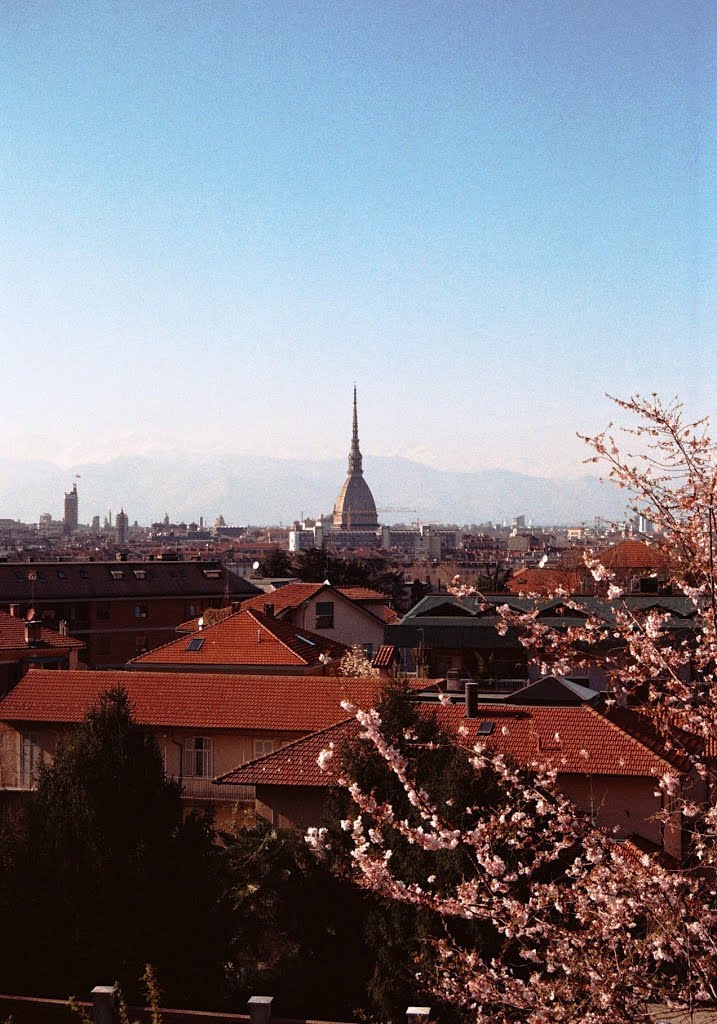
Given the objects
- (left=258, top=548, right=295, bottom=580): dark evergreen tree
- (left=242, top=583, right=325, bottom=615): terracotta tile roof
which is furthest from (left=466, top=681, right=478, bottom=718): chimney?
(left=258, top=548, right=295, bottom=580): dark evergreen tree

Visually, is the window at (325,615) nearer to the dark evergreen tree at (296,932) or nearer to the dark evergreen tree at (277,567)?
the dark evergreen tree at (296,932)

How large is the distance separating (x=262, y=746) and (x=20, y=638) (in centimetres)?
1168

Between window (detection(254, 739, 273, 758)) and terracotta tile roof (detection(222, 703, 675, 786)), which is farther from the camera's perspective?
window (detection(254, 739, 273, 758))

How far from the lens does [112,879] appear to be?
1485 cm

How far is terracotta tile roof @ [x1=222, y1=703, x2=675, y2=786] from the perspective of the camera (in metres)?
18.0

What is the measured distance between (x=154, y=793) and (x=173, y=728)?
7288 millimetres

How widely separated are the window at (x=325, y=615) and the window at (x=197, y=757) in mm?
17624

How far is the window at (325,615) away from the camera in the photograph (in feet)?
133

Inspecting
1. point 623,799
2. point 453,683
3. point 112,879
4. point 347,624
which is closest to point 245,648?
point 453,683

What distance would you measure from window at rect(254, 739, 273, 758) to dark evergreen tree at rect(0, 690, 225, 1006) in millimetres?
6305

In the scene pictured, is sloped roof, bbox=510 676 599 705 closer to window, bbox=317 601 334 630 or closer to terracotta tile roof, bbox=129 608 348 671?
terracotta tile roof, bbox=129 608 348 671

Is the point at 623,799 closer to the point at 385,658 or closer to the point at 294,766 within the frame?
the point at 294,766

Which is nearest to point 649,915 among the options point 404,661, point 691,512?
point 691,512

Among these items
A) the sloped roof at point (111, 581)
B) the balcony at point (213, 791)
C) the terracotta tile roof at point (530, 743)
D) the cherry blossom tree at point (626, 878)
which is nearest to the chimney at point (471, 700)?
the terracotta tile roof at point (530, 743)
